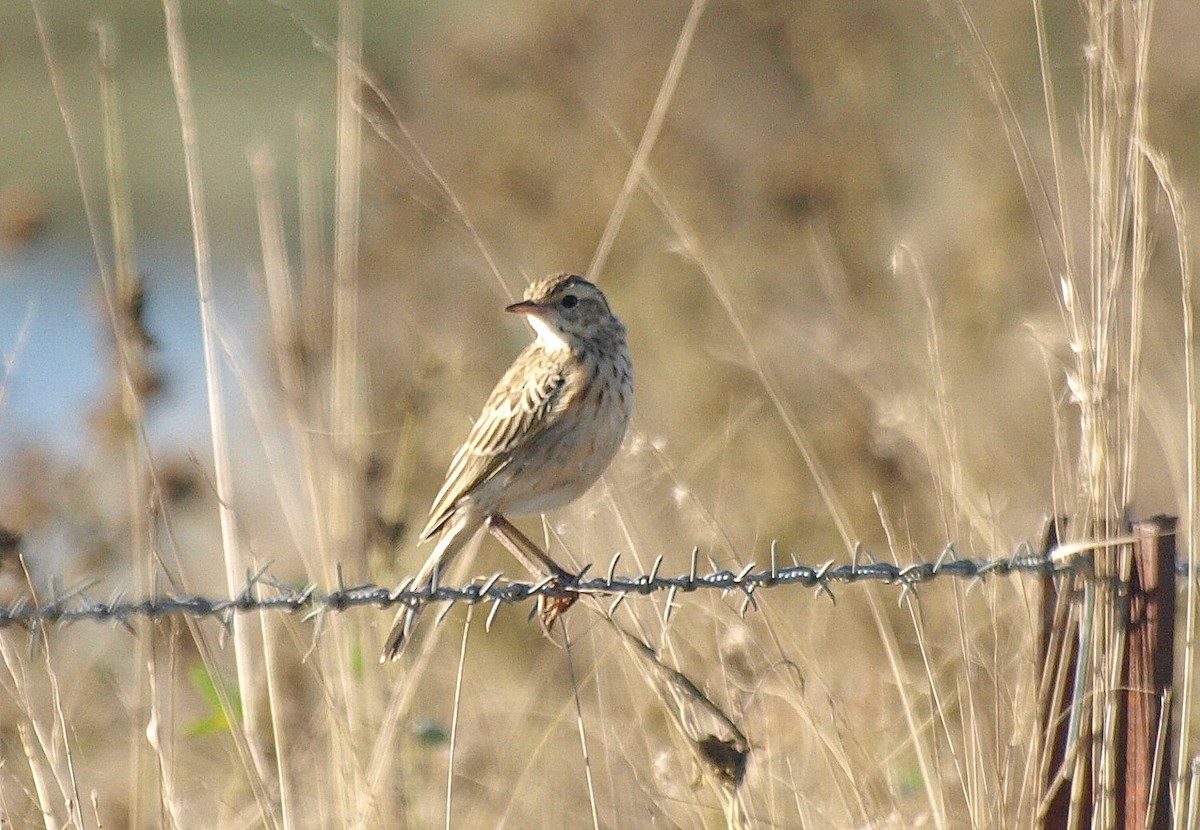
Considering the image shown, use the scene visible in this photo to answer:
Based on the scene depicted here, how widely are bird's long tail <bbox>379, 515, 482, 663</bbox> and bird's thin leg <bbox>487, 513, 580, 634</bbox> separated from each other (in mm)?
79

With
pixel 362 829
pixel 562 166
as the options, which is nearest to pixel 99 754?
pixel 362 829

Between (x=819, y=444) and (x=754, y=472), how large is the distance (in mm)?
813

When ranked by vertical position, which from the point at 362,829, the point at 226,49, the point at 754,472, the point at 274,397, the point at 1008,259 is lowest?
the point at 362,829

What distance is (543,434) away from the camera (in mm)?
5691

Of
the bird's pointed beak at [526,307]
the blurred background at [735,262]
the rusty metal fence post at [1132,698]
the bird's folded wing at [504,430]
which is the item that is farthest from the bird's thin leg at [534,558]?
the rusty metal fence post at [1132,698]

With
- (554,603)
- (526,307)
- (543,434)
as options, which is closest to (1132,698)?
(554,603)

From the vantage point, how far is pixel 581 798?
6.05 meters

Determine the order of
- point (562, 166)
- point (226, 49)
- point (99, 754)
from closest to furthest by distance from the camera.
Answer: point (99, 754)
point (562, 166)
point (226, 49)

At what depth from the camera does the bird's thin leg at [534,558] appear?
5.16 m

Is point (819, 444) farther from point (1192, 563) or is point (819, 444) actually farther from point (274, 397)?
point (1192, 563)

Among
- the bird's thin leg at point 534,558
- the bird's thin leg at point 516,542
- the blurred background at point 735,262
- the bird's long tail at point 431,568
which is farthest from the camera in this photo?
the blurred background at point 735,262

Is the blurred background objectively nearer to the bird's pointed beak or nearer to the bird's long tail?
the bird's long tail

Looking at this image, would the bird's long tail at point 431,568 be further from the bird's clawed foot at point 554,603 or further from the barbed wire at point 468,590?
the barbed wire at point 468,590

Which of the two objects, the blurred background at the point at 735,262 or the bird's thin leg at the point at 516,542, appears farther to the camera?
the blurred background at the point at 735,262
